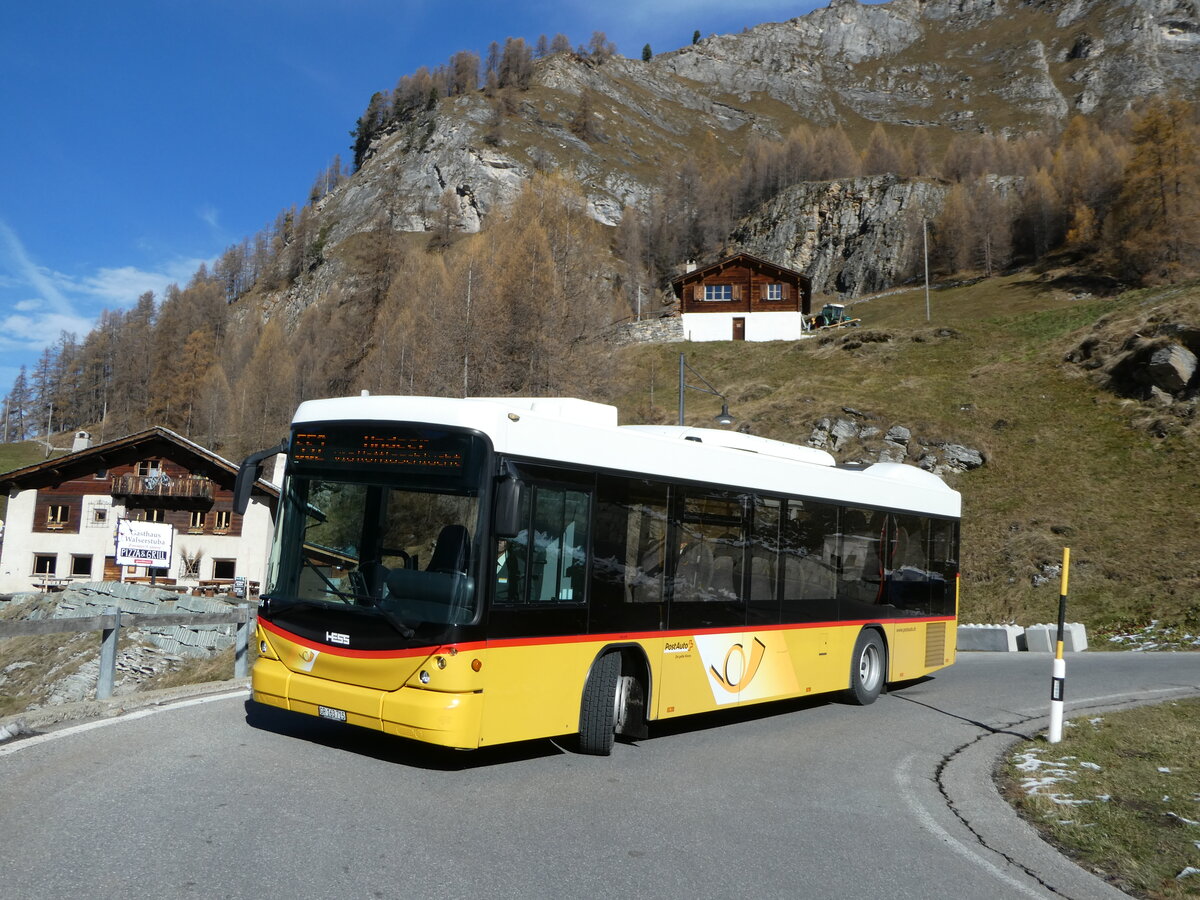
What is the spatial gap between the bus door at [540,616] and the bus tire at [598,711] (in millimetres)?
161

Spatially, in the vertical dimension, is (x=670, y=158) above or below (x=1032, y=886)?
above

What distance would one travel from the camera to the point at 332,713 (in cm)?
678

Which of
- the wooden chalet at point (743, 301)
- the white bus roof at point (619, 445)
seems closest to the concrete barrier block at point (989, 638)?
the white bus roof at point (619, 445)

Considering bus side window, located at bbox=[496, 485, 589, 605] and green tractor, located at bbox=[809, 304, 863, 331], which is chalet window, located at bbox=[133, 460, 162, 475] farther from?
green tractor, located at bbox=[809, 304, 863, 331]

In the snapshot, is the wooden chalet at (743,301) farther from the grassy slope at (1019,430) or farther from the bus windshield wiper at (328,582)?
the bus windshield wiper at (328,582)

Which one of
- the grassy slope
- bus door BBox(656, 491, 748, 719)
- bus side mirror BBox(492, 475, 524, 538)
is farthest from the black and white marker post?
the grassy slope

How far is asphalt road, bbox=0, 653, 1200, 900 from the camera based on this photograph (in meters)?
4.50

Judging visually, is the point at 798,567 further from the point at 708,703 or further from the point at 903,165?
the point at 903,165

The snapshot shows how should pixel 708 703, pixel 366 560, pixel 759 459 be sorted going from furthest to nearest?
pixel 759 459, pixel 708 703, pixel 366 560

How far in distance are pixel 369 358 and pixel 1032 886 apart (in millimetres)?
62561

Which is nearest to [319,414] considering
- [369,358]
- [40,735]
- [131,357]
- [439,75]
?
[40,735]

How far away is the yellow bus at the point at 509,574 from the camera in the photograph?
21.5ft

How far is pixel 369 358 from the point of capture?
63906 millimetres

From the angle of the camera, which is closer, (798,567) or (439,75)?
(798,567)
